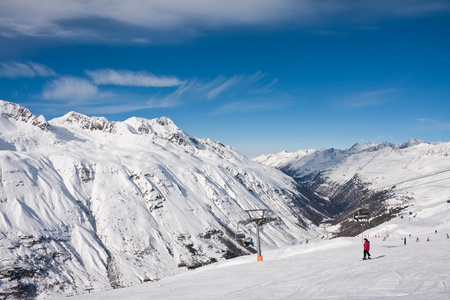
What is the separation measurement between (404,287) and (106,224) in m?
157

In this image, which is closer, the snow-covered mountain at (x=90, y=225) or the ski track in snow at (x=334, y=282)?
the ski track in snow at (x=334, y=282)

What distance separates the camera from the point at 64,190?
16012cm

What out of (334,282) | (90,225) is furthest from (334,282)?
(90,225)

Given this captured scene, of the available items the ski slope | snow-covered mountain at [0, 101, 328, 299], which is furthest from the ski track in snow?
snow-covered mountain at [0, 101, 328, 299]

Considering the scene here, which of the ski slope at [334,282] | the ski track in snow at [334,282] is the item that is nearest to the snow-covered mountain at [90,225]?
the ski slope at [334,282]

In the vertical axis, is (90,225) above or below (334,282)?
above

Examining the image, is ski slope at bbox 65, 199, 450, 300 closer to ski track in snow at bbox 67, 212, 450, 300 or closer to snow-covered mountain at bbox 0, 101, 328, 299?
ski track in snow at bbox 67, 212, 450, 300

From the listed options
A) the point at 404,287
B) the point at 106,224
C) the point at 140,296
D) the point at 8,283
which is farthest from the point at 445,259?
the point at 106,224

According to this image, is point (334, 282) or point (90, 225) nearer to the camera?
point (334, 282)

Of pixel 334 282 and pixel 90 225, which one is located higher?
A: pixel 90 225

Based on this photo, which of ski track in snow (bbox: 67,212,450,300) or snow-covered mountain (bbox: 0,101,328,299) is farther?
snow-covered mountain (bbox: 0,101,328,299)

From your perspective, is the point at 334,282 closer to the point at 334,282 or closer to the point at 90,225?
the point at 334,282

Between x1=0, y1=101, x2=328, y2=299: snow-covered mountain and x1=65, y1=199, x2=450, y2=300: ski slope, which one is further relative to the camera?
x1=0, y1=101, x2=328, y2=299: snow-covered mountain

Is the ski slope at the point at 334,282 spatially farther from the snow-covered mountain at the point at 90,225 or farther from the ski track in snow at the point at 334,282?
the snow-covered mountain at the point at 90,225
